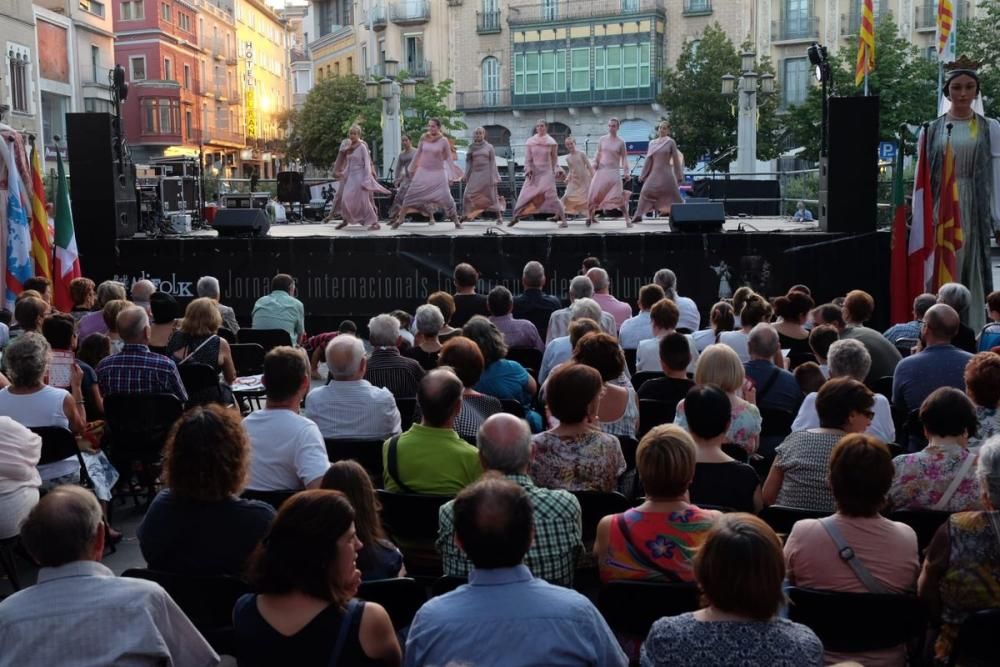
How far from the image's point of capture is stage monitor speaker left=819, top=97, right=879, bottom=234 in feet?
43.8

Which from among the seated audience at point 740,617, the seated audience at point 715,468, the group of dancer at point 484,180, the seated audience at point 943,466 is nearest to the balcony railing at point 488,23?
the group of dancer at point 484,180

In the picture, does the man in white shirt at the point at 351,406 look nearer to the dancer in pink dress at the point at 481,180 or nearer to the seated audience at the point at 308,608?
the seated audience at the point at 308,608

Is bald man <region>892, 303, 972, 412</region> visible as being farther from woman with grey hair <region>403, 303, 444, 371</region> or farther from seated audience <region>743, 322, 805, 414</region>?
woman with grey hair <region>403, 303, 444, 371</region>

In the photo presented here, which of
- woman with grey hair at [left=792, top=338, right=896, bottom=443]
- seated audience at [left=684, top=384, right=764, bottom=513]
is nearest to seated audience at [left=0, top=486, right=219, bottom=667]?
seated audience at [left=684, top=384, right=764, bottom=513]

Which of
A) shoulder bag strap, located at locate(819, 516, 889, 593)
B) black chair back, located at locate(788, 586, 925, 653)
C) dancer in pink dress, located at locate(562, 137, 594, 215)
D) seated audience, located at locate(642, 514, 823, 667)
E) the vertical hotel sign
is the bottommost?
black chair back, located at locate(788, 586, 925, 653)

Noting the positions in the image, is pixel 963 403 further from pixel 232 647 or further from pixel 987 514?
pixel 232 647

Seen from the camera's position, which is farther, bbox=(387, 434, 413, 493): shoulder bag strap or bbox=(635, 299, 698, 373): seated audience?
bbox=(635, 299, 698, 373): seated audience

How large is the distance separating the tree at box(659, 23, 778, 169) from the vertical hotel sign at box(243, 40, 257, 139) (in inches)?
1544

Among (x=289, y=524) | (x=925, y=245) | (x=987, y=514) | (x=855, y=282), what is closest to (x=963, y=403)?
(x=987, y=514)

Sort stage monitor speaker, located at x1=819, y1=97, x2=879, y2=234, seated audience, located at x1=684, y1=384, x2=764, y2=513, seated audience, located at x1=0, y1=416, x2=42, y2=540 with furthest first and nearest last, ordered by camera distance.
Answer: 1. stage monitor speaker, located at x1=819, y1=97, x2=879, y2=234
2. seated audience, located at x1=0, y1=416, x2=42, y2=540
3. seated audience, located at x1=684, y1=384, x2=764, y2=513

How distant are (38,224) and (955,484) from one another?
10443mm

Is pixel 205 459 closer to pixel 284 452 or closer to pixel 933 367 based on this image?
pixel 284 452

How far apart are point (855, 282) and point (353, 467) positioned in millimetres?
9927

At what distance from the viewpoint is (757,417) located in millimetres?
5453
